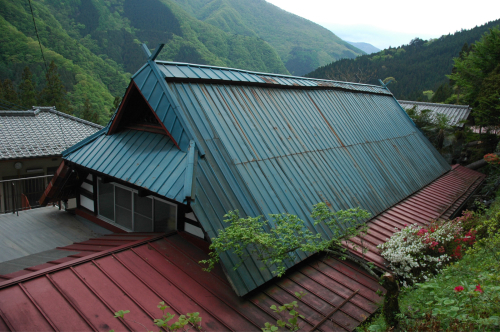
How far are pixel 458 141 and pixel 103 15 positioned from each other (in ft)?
285

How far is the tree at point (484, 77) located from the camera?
68.1ft

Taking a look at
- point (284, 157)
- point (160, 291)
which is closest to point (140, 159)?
point (160, 291)

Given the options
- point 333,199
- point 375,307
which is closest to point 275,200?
point 333,199

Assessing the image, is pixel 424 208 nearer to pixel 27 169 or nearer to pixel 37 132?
pixel 27 169

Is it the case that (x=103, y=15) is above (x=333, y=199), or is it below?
above

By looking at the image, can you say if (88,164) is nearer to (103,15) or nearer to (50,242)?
(50,242)

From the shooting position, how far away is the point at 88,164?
8.50 m

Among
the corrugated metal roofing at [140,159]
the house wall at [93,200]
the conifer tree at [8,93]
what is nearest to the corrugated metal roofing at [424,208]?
the corrugated metal roofing at [140,159]

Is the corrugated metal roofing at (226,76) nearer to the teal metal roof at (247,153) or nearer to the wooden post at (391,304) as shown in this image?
the teal metal roof at (247,153)

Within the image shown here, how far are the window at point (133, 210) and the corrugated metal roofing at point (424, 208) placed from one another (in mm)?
4729

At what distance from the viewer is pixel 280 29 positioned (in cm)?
14338

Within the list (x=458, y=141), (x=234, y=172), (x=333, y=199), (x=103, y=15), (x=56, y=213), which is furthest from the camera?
(x=103, y=15)

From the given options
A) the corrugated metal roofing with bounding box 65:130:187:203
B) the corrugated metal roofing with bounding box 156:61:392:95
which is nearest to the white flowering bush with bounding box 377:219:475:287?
the corrugated metal roofing with bounding box 65:130:187:203

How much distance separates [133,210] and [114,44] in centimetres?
7584
